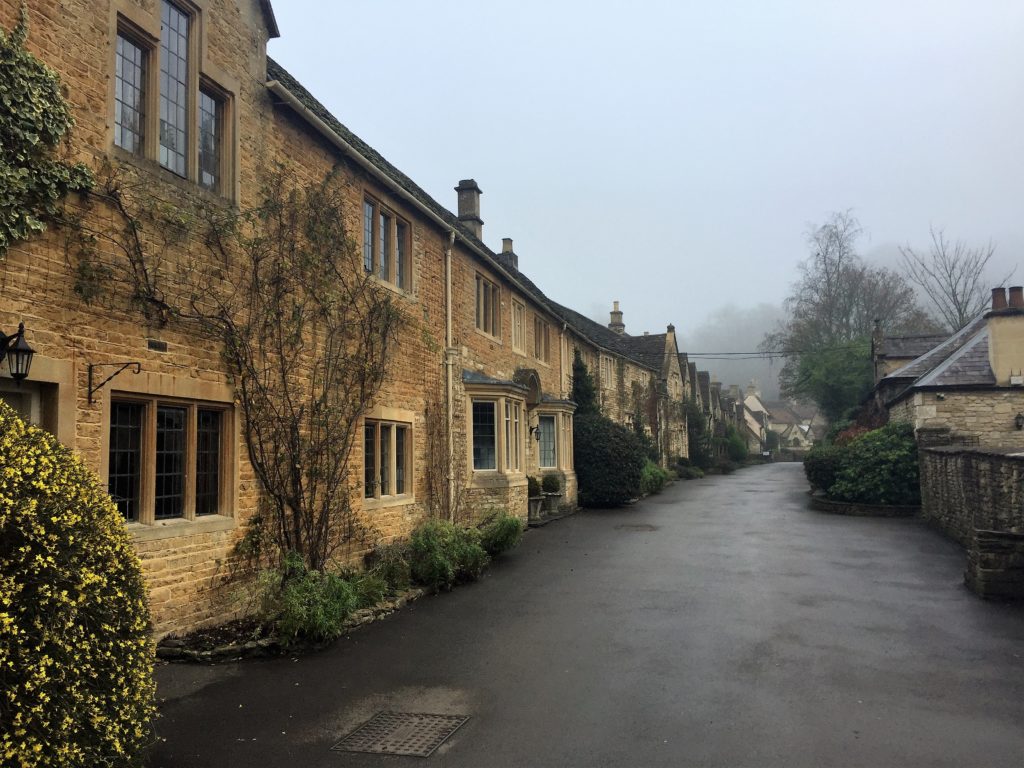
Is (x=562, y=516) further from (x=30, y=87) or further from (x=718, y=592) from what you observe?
(x=30, y=87)

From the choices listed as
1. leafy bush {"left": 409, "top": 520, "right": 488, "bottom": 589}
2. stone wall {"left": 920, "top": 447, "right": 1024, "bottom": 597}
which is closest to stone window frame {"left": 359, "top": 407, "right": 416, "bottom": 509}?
leafy bush {"left": 409, "top": 520, "right": 488, "bottom": 589}

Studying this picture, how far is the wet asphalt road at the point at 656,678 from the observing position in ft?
16.9

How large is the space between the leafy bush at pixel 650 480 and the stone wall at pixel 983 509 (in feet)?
34.4

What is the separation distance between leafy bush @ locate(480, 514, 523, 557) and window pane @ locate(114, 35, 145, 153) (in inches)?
334

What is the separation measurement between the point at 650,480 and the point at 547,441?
847cm

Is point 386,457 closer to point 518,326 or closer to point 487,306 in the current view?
point 487,306

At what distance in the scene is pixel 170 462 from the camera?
7.79 metres

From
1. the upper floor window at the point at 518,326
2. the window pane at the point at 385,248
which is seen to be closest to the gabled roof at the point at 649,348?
the upper floor window at the point at 518,326

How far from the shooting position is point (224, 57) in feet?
28.6

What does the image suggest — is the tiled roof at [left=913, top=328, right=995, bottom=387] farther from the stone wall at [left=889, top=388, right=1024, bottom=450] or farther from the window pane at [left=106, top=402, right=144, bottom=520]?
the window pane at [left=106, top=402, right=144, bottom=520]

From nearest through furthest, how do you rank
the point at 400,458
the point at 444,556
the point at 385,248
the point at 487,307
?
the point at 444,556 < the point at 385,248 < the point at 400,458 < the point at 487,307

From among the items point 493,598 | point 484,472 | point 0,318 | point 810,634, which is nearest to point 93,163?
point 0,318

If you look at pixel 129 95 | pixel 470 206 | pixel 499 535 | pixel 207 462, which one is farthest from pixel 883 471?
pixel 129 95

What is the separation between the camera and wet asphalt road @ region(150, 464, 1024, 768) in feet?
16.9
